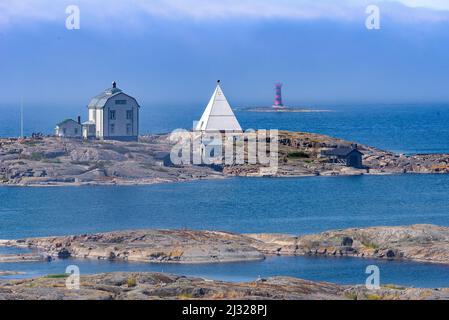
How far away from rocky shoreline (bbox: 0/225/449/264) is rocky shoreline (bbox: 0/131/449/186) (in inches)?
878

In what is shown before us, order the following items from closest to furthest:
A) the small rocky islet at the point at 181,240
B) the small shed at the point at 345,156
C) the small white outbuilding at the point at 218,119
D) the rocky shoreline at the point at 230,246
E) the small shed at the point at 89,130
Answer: the small rocky islet at the point at 181,240
the rocky shoreline at the point at 230,246
the small shed at the point at 345,156
the small shed at the point at 89,130
the small white outbuilding at the point at 218,119

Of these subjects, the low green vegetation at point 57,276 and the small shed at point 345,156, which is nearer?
the low green vegetation at point 57,276

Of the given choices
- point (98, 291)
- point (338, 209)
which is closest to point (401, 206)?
point (338, 209)

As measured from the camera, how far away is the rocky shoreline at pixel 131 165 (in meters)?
72.2

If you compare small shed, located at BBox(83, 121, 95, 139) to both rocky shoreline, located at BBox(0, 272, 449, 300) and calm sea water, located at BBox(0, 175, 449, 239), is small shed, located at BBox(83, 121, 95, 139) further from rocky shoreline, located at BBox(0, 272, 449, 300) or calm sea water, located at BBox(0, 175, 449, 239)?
rocky shoreline, located at BBox(0, 272, 449, 300)

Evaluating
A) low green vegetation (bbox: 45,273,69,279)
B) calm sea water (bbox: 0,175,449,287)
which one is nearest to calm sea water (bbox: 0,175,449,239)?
calm sea water (bbox: 0,175,449,287)

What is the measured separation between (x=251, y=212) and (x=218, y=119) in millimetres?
23037

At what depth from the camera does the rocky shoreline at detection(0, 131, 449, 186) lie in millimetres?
72250

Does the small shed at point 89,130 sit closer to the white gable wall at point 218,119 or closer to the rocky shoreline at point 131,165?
the rocky shoreline at point 131,165

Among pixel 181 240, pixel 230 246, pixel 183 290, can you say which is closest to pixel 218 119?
pixel 181 240

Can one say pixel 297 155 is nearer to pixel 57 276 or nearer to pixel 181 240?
pixel 181 240

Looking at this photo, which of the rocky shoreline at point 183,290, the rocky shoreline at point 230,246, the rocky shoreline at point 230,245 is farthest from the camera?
the rocky shoreline at point 230,245

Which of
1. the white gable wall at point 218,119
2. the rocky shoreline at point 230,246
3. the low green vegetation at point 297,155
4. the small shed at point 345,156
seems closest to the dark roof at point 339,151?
the small shed at point 345,156

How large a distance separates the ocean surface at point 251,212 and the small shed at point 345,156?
2111 millimetres
